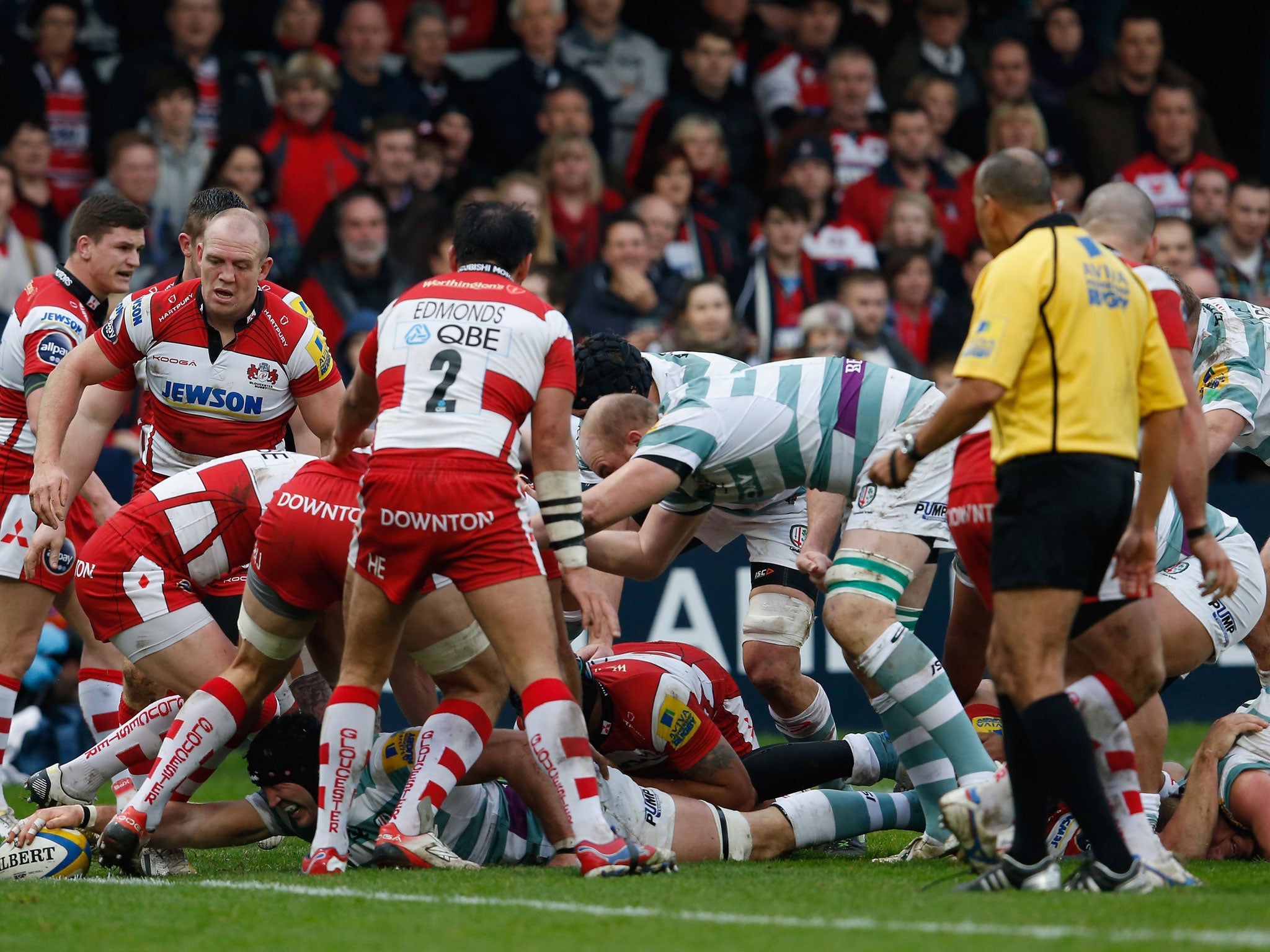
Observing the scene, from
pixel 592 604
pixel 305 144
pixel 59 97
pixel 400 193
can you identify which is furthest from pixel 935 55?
pixel 592 604

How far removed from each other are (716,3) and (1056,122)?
11.5 feet

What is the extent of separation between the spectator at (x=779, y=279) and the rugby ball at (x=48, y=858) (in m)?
7.81

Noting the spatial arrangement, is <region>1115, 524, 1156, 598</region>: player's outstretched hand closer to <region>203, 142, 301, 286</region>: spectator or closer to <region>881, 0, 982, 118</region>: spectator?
<region>203, 142, 301, 286</region>: spectator

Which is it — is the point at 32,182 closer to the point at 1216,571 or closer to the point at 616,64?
the point at 616,64

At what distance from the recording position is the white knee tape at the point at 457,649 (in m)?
6.45

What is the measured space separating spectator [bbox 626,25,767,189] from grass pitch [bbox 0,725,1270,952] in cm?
913

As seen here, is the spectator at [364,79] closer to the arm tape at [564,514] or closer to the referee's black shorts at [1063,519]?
the arm tape at [564,514]

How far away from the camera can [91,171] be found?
1291 centimetres

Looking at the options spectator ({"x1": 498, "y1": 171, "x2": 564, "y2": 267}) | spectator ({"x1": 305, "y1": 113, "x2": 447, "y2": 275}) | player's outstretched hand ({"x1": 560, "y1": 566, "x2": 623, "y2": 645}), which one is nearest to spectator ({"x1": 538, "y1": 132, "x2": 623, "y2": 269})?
spectator ({"x1": 498, "y1": 171, "x2": 564, "y2": 267})

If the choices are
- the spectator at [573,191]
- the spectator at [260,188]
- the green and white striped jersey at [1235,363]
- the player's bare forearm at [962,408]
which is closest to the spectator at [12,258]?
the spectator at [260,188]

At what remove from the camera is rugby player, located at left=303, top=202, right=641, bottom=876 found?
19.0 feet

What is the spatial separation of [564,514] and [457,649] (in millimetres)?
804

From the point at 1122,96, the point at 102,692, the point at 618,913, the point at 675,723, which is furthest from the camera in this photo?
the point at 1122,96

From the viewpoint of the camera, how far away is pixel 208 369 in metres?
7.64
